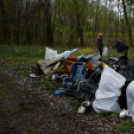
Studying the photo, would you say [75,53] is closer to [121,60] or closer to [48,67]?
[48,67]

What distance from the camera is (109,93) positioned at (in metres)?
3.00

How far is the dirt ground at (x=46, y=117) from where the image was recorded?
247 cm

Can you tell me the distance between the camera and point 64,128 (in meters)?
2.57

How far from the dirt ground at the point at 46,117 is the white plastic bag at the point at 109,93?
0.14m

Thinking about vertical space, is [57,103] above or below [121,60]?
below

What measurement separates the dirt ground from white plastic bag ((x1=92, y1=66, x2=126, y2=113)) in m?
0.14

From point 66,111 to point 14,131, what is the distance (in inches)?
43.8

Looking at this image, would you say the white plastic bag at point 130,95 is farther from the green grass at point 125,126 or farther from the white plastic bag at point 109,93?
the green grass at point 125,126

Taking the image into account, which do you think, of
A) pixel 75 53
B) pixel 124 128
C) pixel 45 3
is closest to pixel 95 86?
pixel 124 128

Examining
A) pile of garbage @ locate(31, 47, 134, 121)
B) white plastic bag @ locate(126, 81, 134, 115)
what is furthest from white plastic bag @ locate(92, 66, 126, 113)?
white plastic bag @ locate(126, 81, 134, 115)

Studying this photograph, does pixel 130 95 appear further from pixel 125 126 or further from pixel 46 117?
pixel 46 117

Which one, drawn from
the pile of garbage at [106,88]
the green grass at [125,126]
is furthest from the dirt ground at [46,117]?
the pile of garbage at [106,88]

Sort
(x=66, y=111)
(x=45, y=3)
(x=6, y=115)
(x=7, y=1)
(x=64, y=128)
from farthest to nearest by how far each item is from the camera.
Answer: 1. (x=7, y=1)
2. (x=45, y=3)
3. (x=66, y=111)
4. (x=6, y=115)
5. (x=64, y=128)

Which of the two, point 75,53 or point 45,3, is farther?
point 45,3
